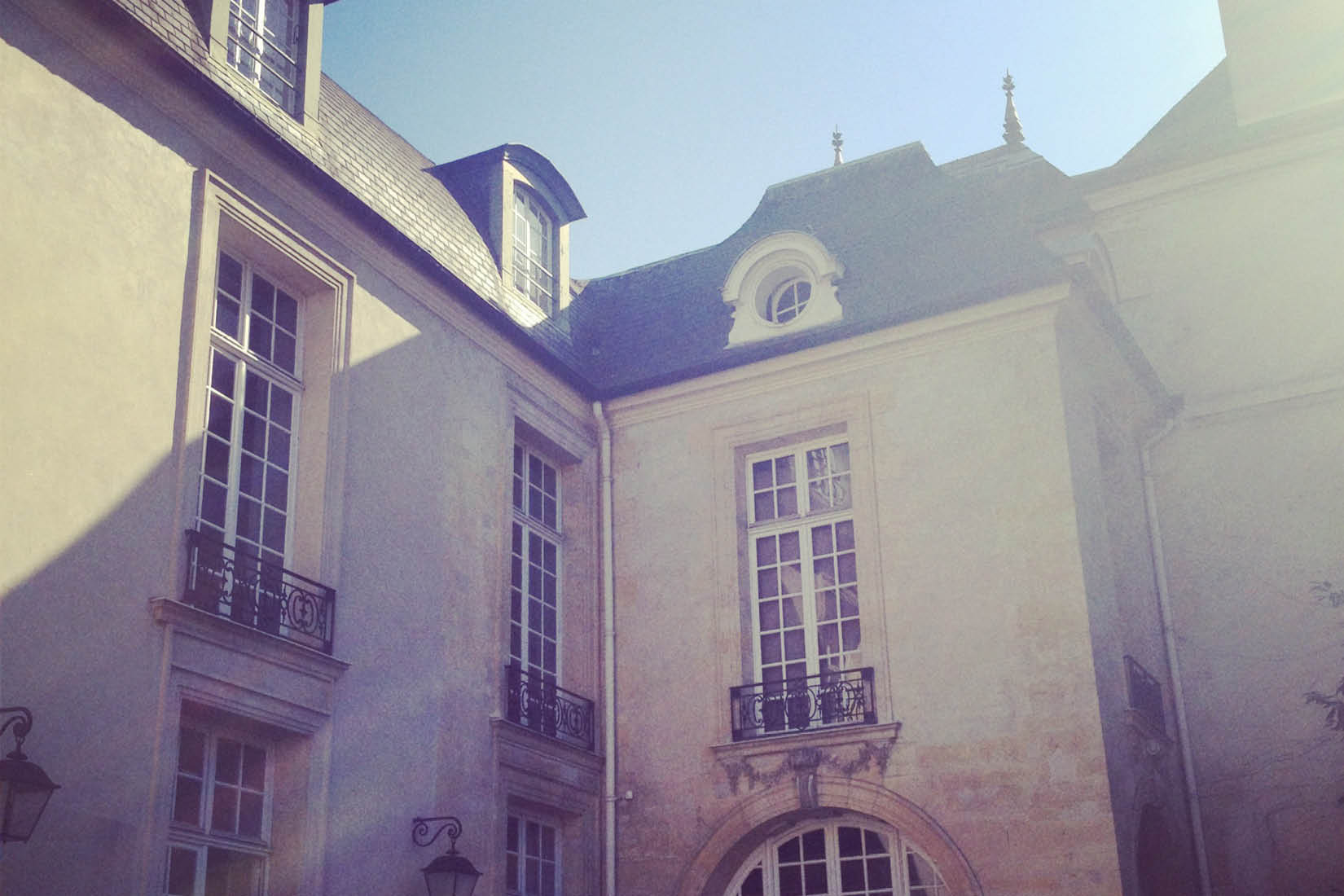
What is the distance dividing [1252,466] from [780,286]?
14.4ft

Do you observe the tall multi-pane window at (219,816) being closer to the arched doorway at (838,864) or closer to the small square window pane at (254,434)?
the small square window pane at (254,434)

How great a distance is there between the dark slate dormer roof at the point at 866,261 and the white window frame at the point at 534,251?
374mm

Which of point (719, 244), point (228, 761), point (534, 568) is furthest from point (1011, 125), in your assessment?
point (228, 761)

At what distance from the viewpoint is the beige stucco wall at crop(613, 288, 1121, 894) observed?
34.0 ft

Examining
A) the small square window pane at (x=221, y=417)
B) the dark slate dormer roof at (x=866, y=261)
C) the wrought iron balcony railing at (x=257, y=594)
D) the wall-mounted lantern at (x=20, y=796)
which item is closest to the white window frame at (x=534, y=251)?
the dark slate dormer roof at (x=866, y=261)

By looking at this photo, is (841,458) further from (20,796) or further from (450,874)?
(20,796)

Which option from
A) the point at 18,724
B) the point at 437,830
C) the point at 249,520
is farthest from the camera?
the point at 437,830

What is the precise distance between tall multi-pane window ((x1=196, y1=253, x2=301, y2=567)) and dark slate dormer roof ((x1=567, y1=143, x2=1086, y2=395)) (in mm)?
3681

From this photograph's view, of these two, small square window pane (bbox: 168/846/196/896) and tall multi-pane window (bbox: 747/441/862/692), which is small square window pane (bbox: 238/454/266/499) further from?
tall multi-pane window (bbox: 747/441/862/692)

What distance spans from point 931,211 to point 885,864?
204 inches

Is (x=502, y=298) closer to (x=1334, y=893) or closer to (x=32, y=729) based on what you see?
(x=32, y=729)

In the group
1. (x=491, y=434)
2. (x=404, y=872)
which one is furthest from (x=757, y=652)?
(x=404, y=872)

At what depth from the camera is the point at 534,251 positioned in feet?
42.9

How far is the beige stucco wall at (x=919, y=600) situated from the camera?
10367mm
